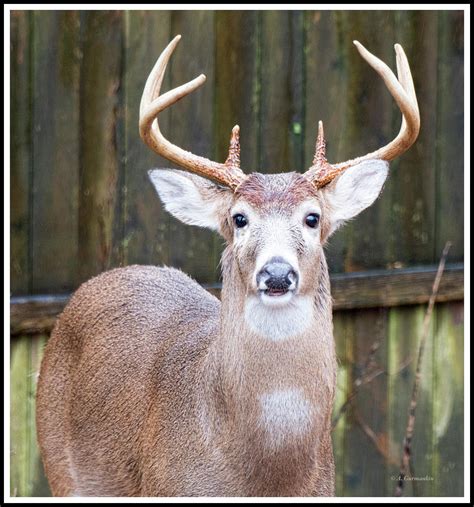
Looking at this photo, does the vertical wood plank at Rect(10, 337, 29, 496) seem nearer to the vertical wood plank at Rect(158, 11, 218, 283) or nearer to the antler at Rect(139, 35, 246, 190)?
the vertical wood plank at Rect(158, 11, 218, 283)

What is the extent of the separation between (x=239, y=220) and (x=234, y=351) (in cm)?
48

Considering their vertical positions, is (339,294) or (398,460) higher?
(339,294)

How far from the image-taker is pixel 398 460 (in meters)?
7.55

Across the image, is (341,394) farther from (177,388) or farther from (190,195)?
(190,195)

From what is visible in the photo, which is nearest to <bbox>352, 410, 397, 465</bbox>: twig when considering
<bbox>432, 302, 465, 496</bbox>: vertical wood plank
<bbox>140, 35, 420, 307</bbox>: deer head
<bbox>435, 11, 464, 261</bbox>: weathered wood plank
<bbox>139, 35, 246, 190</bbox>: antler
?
<bbox>432, 302, 465, 496</bbox>: vertical wood plank

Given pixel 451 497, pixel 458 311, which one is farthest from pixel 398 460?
pixel 458 311

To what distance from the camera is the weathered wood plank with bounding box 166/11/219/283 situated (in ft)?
22.4

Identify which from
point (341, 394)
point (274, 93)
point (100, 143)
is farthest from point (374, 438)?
point (100, 143)

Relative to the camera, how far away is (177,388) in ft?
17.2

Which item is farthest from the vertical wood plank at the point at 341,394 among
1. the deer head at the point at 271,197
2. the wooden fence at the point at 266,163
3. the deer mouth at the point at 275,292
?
the deer mouth at the point at 275,292

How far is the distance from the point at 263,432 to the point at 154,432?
0.65 meters

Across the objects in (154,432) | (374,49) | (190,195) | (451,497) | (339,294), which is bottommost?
(451,497)

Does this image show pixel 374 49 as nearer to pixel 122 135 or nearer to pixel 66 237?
pixel 122 135

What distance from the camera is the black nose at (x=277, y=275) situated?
Result: 4.43 meters
